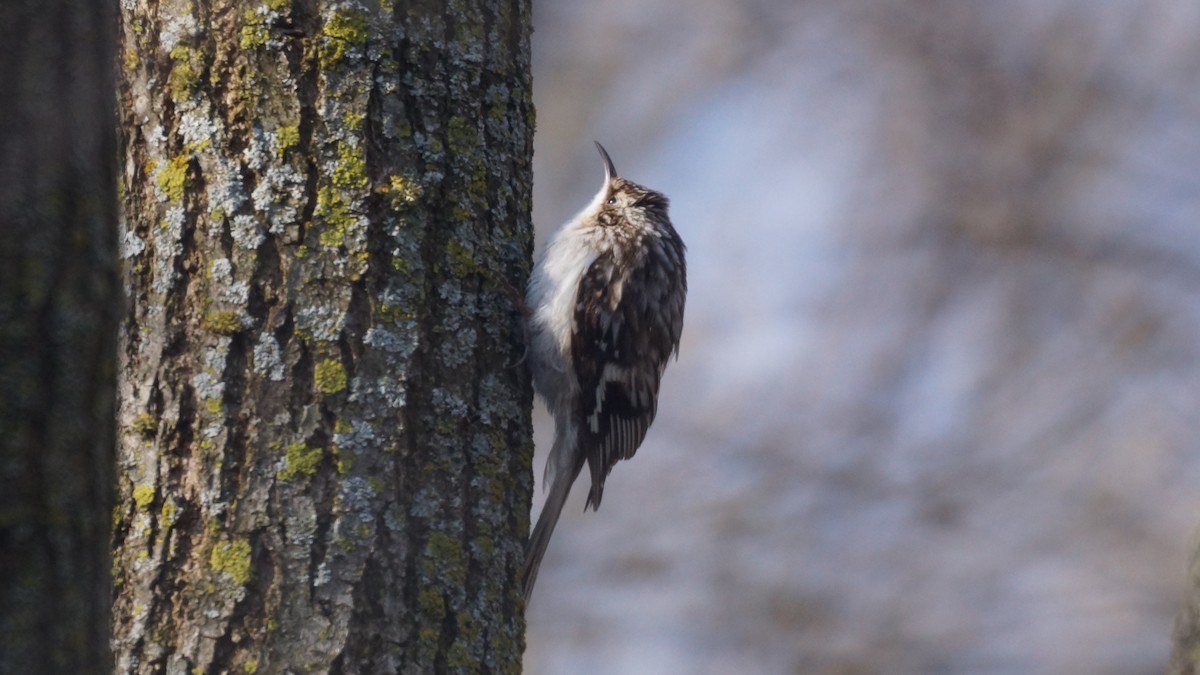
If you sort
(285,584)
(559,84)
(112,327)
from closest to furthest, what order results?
(112,327), (285,584), (559,84)

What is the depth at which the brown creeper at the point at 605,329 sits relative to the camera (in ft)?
13.7

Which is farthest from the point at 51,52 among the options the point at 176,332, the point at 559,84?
the point at 559,84

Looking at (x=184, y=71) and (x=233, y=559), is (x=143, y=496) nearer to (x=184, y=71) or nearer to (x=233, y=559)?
(x=233, y=559)

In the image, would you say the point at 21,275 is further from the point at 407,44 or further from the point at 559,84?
Result: the point at 559,84

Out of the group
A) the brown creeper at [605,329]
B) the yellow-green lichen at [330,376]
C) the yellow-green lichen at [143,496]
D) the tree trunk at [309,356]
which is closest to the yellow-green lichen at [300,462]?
the tree trunk at [309,356]

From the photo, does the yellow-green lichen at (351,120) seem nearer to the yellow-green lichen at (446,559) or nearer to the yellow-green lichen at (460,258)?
the yellow-green lichen at (460,258)

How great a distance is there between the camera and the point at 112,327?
57.4 inches

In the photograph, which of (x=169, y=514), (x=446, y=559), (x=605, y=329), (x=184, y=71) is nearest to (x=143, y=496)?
(x=169, y=514)

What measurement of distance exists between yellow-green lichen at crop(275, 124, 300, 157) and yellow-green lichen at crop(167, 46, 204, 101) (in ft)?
0.71

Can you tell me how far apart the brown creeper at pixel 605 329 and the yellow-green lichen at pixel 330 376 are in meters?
1.31

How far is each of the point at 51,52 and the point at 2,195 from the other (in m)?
0.16

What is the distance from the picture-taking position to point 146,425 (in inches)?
104

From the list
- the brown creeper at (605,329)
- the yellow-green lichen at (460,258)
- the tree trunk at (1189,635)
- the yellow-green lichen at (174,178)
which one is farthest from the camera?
the brown creeper at (605,329)

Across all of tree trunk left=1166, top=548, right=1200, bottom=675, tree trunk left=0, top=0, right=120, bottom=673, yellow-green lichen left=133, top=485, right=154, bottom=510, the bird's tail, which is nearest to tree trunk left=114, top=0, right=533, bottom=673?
yellow-green lichen left=133, top=485, right=154, bottom=510
